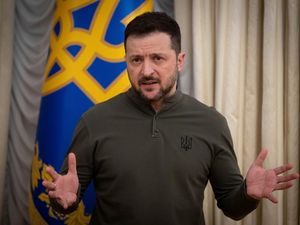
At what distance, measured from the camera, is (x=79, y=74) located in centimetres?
180

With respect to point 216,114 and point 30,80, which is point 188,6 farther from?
point 30,80

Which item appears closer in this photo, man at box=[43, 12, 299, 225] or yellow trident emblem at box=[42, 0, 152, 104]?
man at box=[43, 12, 299, 225]

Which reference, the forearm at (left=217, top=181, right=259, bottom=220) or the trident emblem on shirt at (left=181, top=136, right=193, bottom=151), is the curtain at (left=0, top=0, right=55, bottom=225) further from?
the forearm at (left=217, top=181, right=259, bottom=220)

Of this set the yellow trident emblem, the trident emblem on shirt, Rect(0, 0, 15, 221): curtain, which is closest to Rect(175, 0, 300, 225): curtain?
the yellow trident emblem

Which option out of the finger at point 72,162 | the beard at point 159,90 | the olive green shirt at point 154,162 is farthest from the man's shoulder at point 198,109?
the finger at point 72,162

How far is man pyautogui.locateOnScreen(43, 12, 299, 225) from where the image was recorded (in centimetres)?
128

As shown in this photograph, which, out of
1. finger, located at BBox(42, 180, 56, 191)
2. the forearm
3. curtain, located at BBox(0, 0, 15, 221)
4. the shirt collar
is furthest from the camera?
curtain, located at BBox(0, 0, 15, 221)

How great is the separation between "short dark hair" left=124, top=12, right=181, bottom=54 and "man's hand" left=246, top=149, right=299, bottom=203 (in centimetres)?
51

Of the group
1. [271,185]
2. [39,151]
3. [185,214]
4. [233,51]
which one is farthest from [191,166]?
[39,151]

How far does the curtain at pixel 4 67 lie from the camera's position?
7.27 ft

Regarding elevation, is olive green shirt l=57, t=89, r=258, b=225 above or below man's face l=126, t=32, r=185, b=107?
below

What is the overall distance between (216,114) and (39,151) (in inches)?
37.0

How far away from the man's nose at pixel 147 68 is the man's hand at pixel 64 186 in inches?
14.7

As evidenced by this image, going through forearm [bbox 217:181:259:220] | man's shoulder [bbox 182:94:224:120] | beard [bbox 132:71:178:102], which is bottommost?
forearm [bbox 217:181:259:220]
